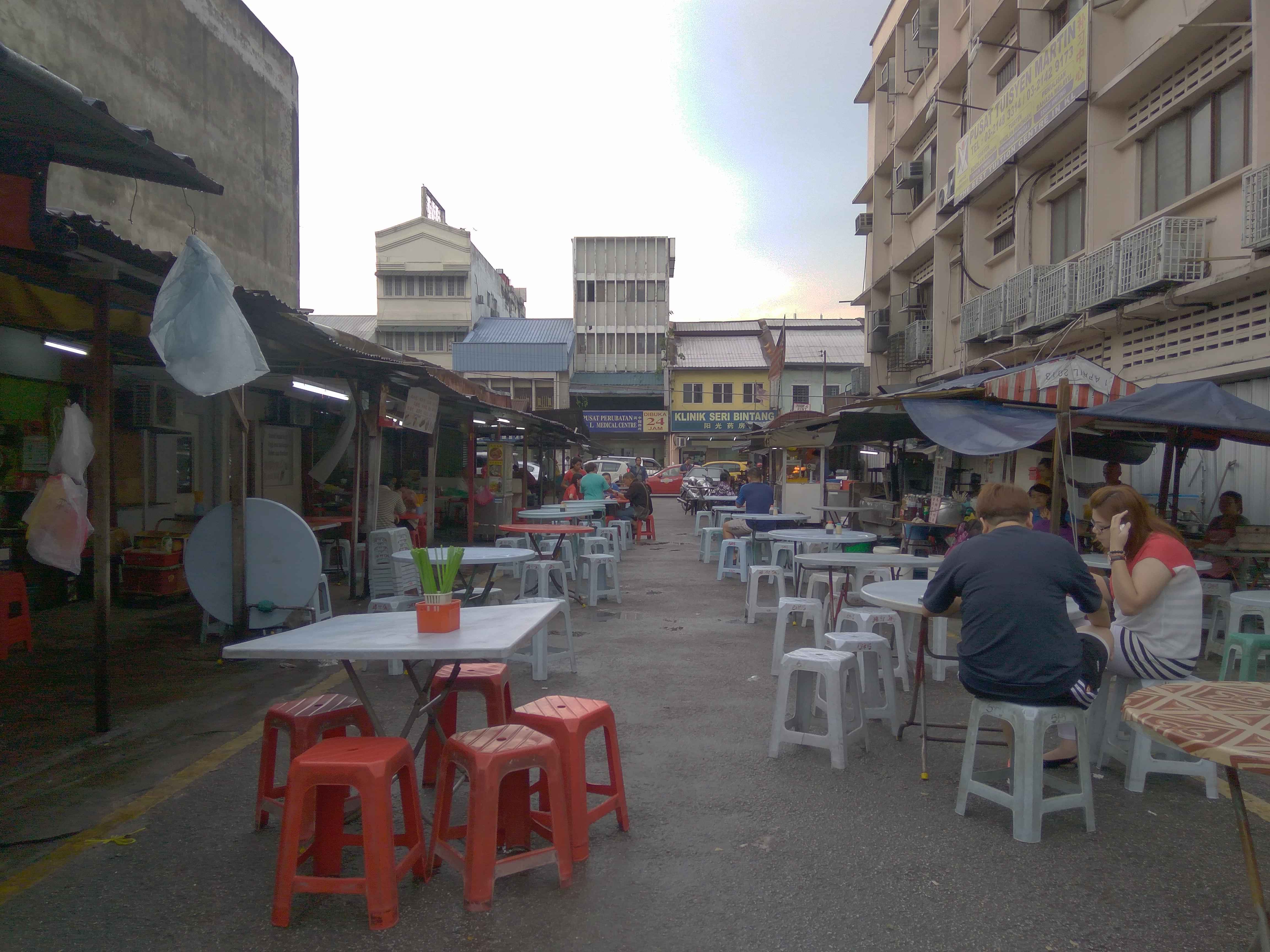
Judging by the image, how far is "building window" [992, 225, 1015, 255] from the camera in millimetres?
14852

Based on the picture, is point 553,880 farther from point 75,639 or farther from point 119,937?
point 75,639

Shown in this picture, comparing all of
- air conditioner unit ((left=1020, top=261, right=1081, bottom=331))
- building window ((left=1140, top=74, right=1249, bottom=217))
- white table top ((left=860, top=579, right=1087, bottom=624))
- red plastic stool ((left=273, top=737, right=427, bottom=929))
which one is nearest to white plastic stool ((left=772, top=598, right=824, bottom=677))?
white table top ((left=860, top=579, right=1087, bottom=624))

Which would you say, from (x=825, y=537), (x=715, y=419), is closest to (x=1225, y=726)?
A: (x=825, y=537)

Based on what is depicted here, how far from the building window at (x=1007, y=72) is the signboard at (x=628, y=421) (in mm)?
30464

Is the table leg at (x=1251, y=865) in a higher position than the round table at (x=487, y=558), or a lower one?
lower

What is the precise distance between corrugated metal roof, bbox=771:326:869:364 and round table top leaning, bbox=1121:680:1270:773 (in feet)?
135

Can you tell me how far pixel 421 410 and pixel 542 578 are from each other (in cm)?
415

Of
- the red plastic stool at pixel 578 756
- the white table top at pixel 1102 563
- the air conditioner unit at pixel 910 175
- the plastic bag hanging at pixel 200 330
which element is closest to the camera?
the red plastic stool at pixel 578 756

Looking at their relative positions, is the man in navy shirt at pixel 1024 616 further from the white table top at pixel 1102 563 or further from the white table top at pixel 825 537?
the white table top at pixel 825 537

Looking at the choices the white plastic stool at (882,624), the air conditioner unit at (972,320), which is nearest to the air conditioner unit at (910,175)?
the air conditioner unit at (972,320)

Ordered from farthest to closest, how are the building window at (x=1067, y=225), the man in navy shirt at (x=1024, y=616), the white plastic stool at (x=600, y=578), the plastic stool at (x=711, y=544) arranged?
the plastic stool at (x=711, y=544)
the building window at (x=1067, y=225)
the white plastic stool at (x=600, y=578)
the man in navy shirt at (x=1024, y=616)

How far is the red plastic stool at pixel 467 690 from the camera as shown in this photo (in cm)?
388

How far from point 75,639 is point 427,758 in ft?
16.0

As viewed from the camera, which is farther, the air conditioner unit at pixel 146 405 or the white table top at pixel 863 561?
the air conditioner unit at pixel 146 405
